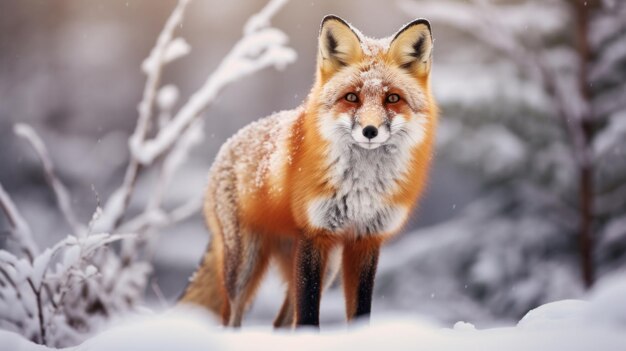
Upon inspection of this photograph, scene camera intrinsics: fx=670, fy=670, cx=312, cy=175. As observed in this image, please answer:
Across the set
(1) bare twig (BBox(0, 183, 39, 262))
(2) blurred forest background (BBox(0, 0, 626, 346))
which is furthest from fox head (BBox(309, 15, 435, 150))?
(2) blurred forest background (BBox(0, 0, 626, 346))

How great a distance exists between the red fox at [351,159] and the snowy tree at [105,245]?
883mm

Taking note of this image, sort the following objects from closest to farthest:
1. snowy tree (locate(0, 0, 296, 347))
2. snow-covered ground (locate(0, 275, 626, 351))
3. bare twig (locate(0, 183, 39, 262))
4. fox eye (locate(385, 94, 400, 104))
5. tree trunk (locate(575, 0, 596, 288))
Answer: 1. snow-covered ground (locate(0, 275, 626, 351))
2. fox eye (locate(385, 94, 400, 104))
3. snowy tree (locate(0, 0, 296, 347))
4. bare twig (locate(0, 183, 39, 262))
5. tree trunk (locate(575, 0, 596, 288))

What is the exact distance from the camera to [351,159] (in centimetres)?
248

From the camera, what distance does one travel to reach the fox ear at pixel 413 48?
2459 millimetres

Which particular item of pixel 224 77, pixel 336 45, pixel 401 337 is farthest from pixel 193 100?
pixel 401 337

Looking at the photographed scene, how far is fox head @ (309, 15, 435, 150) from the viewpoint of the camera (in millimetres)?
2359

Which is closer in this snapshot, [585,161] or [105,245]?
[105,245]

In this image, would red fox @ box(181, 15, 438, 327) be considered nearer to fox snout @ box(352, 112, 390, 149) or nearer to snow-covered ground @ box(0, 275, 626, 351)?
fox snout @ box(352, 112, 390, 149)

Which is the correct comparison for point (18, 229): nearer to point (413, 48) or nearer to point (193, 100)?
point (193, 100)

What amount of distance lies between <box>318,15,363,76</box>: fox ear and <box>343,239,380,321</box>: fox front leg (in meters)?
0.69

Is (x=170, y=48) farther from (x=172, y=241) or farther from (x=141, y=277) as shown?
(x=172, y=241)

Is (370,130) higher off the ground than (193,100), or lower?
lower

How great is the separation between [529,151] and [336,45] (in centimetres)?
457

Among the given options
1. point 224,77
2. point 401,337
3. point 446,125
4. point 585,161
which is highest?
point 224,77
